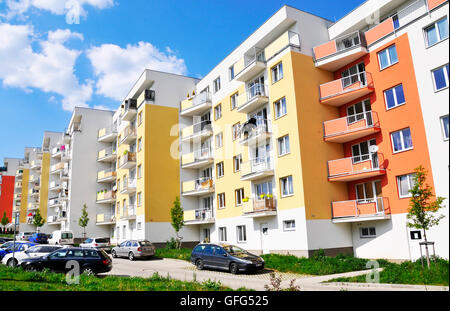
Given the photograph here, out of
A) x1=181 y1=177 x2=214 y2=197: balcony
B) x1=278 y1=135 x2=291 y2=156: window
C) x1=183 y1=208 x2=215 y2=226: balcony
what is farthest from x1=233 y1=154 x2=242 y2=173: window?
x1=278 y1=135 x2=291 y2=156: window

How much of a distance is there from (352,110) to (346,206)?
6.39 m

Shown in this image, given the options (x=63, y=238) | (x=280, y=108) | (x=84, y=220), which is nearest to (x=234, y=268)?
(x=280, y=108)

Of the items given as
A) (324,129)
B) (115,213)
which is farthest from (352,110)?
(115,213)

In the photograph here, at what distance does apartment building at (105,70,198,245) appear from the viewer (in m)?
34.0

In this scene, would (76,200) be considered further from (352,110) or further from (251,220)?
(352,110)

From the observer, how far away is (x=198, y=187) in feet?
108

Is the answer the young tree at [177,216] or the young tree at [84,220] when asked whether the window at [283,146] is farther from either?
the young tree at [84,220]

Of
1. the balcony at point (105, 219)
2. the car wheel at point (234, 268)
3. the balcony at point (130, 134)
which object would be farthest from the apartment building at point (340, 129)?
the balcony at point (105, 219)

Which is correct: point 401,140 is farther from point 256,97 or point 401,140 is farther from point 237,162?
point 237,162

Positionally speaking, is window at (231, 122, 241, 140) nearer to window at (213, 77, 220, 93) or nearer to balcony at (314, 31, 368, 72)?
window at (213, 77, 220, 93)

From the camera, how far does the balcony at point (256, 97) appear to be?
84.1 ft

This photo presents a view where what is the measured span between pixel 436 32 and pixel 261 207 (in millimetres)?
14013

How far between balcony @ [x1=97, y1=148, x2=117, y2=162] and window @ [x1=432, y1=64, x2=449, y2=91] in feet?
121

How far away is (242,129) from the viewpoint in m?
27.5
